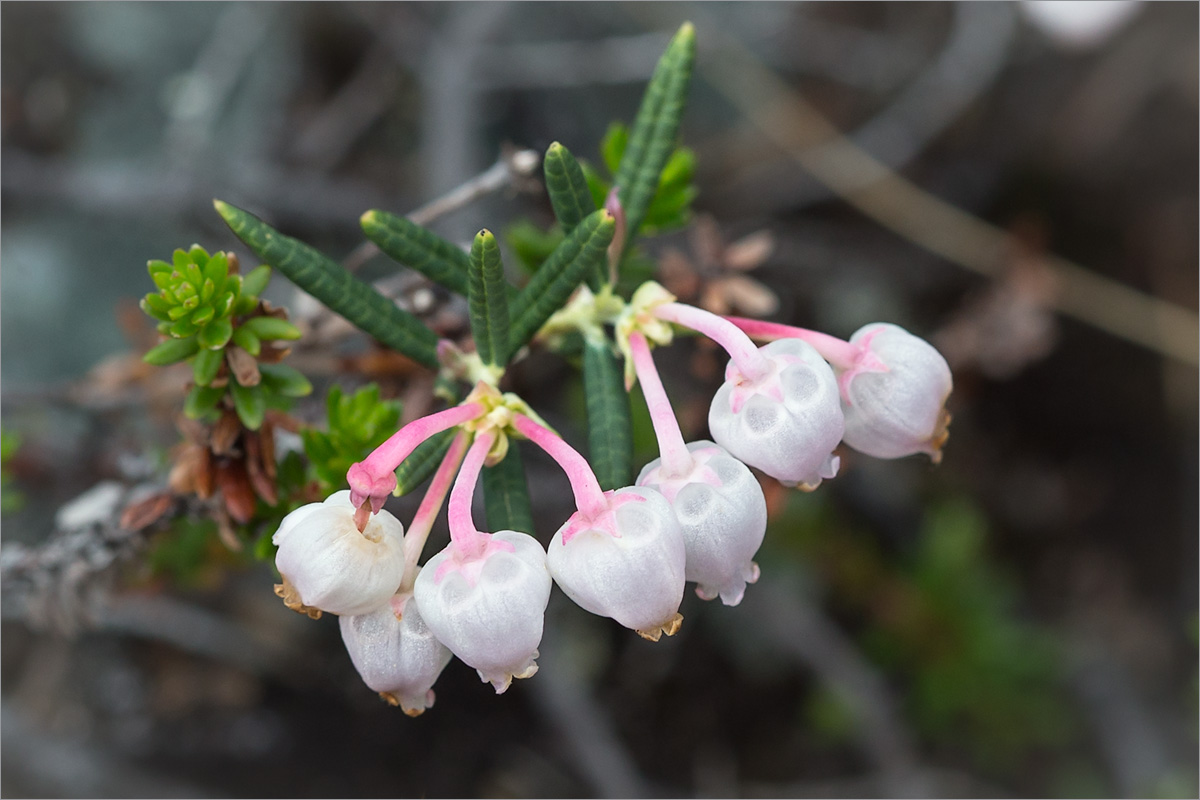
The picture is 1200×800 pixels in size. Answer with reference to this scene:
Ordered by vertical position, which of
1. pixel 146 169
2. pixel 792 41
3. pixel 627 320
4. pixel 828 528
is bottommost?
pixel 627 320

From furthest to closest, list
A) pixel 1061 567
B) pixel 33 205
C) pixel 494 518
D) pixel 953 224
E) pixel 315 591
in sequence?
1. pixel 1061 567
2. pixel 953 224
3. pixel 33 205
4. pixel 494 518
5. pixel 315 591

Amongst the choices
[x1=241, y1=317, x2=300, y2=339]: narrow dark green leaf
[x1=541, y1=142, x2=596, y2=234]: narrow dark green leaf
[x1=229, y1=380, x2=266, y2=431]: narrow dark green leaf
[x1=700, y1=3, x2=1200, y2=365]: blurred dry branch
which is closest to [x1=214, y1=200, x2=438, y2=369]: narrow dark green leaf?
[x1=241, y1=317, x2=300, y2=339]: narrow dark green leaf

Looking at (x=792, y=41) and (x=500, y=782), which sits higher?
(x=792, y=41)

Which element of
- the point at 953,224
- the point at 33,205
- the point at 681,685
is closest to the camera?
the point at 33,205

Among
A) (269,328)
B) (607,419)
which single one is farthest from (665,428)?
(269,328)

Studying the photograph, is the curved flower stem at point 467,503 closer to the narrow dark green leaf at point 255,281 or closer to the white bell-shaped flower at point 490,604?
the white bell-shaped flower at point 490,604

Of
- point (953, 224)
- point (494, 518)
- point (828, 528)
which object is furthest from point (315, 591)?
point (953, 224)

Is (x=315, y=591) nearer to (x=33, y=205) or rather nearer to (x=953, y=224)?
(x=33, y=205)

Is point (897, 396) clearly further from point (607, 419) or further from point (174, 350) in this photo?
point (174, 350)
